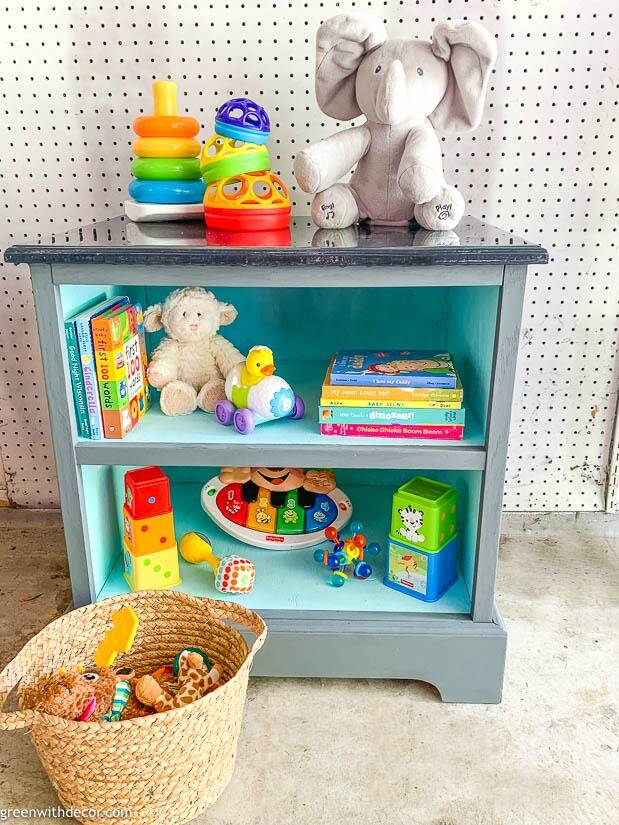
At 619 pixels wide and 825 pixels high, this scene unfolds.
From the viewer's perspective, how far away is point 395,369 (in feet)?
4.14

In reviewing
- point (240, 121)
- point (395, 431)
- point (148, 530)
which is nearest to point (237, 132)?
point (240, 121)

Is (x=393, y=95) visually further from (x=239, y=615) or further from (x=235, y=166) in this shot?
(x=239, y=615)

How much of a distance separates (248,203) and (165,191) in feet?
0.76

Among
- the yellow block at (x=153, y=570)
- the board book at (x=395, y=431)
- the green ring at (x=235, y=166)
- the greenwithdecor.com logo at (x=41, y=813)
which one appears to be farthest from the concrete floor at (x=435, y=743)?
the green ring at (x=235, y=166)

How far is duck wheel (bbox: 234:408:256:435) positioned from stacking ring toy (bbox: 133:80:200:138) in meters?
0.56

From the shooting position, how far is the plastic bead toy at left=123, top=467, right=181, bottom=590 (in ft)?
4.26

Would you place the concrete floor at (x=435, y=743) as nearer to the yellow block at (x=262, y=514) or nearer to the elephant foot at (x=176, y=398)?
the yellow block at (x=262, y=514)

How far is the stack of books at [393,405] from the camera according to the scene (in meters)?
1.20

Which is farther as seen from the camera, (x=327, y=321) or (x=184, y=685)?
(x=327, y=321)

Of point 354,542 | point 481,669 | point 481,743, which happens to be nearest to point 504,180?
point 354,542

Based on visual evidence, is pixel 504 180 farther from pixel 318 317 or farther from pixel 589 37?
pixel 318 317

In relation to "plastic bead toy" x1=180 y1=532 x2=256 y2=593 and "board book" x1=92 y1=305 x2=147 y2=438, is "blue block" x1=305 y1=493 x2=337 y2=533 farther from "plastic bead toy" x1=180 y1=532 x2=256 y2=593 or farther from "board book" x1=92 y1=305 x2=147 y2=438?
"board book" x1=92 y1=305 x2=147 y2=438

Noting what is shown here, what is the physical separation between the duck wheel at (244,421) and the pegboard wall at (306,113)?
0.58 meters

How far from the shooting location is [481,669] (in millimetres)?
1266
